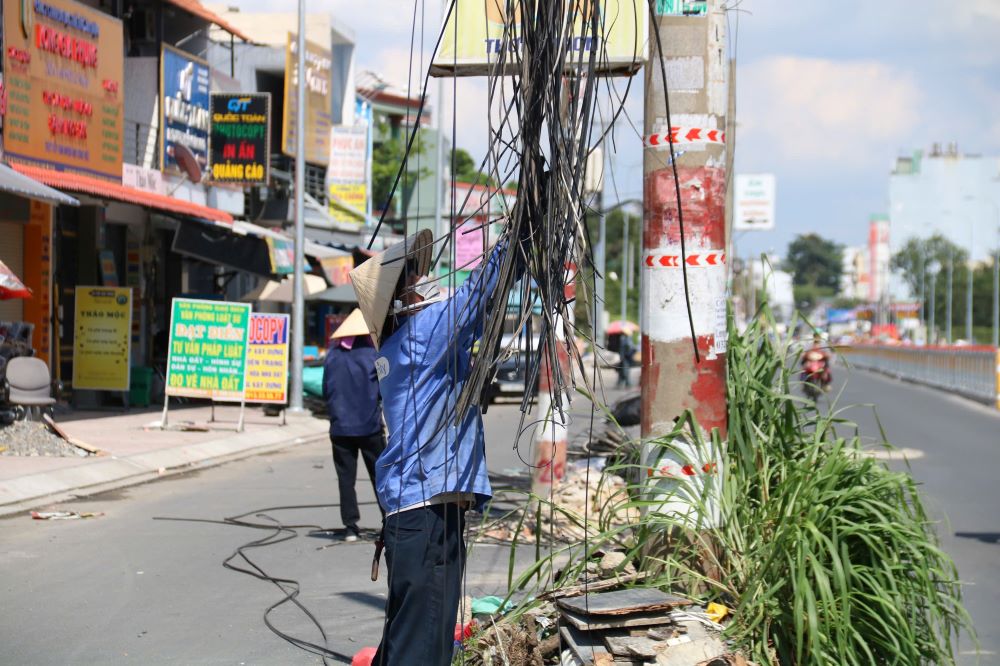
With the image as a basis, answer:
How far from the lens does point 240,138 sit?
911 inches

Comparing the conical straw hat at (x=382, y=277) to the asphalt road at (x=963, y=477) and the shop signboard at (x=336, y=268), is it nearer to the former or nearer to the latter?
the asphalt road at (x=963, y=477)

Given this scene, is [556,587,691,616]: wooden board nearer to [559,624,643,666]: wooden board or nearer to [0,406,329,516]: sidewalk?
[559,624,643,666]: wooden board

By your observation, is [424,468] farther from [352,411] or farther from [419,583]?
[352,411]

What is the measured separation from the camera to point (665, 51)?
5977 millimetres

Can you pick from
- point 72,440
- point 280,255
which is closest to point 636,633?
point 72,440

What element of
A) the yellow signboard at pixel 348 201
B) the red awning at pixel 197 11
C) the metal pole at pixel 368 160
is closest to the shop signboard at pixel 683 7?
the red awning at pixel 197 11

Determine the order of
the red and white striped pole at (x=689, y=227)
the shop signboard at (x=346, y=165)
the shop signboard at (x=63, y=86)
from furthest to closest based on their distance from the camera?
the shop signboard at (x=346, y=165)
the shop signboard at (x=63, y=86)
the red and white striped pole at (x=689, y=227)

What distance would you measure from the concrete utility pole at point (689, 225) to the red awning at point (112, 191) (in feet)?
40.9

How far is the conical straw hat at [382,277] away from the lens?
4.25 meters

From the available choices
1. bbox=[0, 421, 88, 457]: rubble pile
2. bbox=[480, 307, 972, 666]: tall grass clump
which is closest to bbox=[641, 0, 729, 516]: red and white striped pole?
bbox=[480, 307, 972, 666]: tall grass clump

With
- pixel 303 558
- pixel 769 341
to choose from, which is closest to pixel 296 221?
pixel 303 558

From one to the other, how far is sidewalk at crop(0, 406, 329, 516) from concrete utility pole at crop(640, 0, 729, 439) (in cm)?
672

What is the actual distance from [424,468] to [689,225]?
2351 mm

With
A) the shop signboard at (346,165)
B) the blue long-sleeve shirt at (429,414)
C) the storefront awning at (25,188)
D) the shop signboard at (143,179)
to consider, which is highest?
the shop signboard at (346,165)
